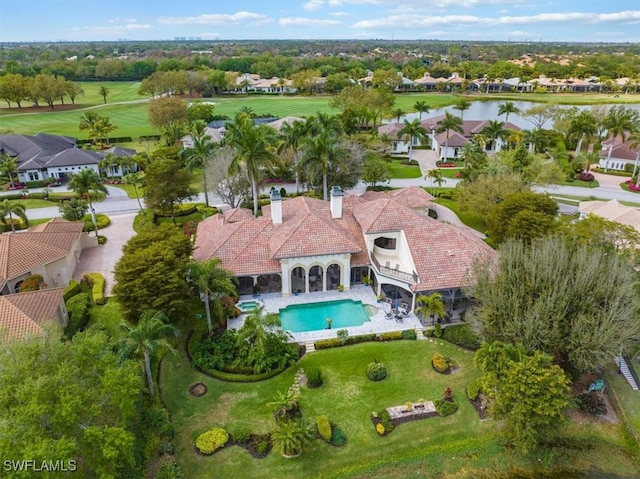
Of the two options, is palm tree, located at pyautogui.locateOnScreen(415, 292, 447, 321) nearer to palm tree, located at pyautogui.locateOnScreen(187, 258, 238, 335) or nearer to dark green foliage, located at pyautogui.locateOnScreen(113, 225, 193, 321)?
palm tree, located at pyautogui.locateOnScreen(187, 258, 238, 335)

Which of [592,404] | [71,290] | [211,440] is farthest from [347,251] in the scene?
[71,290]

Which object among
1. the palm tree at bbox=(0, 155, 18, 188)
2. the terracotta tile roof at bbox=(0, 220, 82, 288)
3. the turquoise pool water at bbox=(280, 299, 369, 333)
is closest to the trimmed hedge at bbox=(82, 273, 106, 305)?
the terracotta tile roof at bbox=(0, 220, 82, 288)

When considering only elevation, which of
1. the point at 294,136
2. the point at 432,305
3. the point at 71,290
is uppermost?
the point at 294,136

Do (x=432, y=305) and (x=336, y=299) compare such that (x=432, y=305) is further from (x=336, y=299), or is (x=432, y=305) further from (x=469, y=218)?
(x=469, y=218)

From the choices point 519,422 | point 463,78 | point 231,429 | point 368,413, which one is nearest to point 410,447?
point 368,413

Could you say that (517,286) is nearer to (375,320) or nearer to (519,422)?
(519,422)

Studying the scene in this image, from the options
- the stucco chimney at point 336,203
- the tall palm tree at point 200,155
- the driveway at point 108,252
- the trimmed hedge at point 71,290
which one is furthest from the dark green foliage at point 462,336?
the tall palm tree at point 200,155

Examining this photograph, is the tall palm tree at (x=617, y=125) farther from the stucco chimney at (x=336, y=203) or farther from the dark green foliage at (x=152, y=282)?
the dark green foliage at (x=152, y=282)
